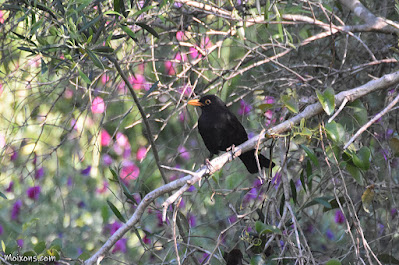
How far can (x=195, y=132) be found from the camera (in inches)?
178

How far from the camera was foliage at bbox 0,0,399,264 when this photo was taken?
122 inches

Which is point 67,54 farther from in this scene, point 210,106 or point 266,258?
point 210,106

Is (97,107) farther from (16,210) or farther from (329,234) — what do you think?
(329,234)

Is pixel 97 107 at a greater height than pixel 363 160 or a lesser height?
lesser

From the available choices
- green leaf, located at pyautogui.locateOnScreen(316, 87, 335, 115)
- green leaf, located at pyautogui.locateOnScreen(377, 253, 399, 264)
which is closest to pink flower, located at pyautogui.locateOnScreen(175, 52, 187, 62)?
green leaf, located at pyautogui.locateOnScreen(316, 87, 335, 115)

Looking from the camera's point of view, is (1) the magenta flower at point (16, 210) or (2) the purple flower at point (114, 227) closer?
(2) the purple flower at point (114, 227)

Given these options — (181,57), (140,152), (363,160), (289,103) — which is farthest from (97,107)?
(363,160)

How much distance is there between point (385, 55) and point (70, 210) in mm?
2502

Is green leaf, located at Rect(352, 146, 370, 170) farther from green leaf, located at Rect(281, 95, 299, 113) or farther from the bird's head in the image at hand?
the bird's head

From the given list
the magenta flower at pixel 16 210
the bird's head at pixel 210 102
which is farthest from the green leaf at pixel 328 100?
the magenta flower at pixel 16 210

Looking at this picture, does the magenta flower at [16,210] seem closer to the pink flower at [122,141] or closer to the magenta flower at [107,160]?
the magenta flower at [107,160]

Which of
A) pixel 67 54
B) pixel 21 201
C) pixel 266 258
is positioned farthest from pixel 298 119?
pixel 21 201

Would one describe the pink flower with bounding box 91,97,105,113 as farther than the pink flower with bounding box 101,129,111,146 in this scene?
No

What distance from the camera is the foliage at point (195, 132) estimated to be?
3.11 metres
